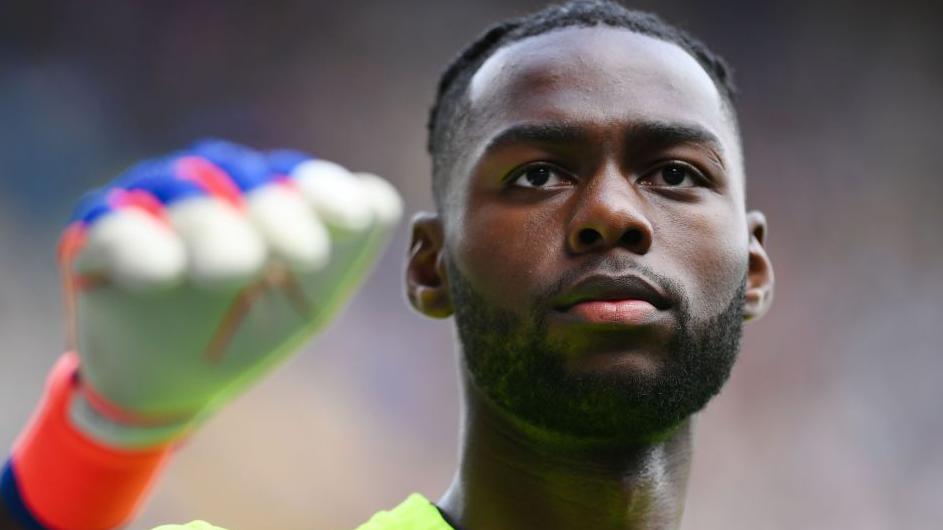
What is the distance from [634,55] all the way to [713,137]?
194 millimetres

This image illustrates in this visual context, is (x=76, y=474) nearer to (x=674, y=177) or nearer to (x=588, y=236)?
(x=588, y=236)

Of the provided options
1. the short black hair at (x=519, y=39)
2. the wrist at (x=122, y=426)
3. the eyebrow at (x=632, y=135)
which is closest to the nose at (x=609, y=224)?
the eyebrow at (x=632, y=135)

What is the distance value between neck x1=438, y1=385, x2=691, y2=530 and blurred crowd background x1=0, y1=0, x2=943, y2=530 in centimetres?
349

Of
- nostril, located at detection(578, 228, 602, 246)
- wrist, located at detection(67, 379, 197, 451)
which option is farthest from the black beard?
wrist, located at detection(67, 379, 197, 451)

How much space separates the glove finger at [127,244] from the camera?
52.3 inches

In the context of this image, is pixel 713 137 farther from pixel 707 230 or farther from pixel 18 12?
pixel 18 12

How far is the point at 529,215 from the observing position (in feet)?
5.95

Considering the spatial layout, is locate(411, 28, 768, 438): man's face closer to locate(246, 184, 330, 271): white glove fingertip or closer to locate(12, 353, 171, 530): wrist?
locate(246, 184, 330, 271): white glove fingertip

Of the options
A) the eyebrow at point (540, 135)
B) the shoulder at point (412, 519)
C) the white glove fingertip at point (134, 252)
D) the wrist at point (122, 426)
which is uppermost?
the white glove fingertip at point (134, 252)

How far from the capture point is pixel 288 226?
1.39m

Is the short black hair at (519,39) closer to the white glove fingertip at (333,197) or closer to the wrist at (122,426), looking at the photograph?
the white glove fingertip at (333,197)

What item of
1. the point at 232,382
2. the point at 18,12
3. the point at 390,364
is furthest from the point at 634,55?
the point at 18,12

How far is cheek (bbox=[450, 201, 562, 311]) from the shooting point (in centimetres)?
176

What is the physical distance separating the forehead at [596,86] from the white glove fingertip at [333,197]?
49 centimetres
